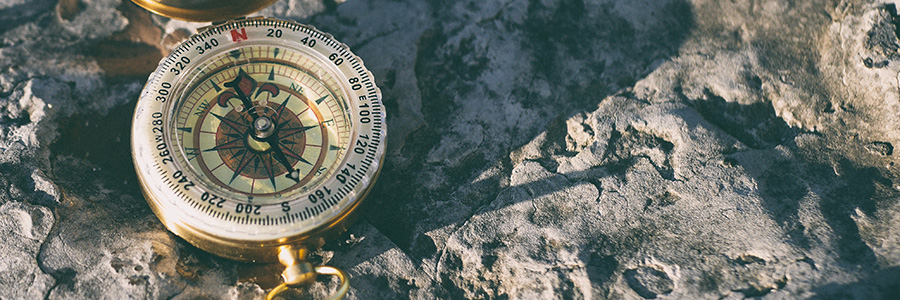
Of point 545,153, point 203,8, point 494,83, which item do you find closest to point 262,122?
point 203,8

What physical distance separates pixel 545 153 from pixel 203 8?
1.74m

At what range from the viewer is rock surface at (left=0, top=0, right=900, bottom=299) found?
2510 millimetres

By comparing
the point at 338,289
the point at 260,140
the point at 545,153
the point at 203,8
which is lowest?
the point at 338,289

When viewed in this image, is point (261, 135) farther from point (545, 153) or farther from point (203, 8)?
point (545, 153)

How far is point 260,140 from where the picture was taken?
8.80 feet

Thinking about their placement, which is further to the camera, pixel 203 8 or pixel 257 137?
pixel 203 8

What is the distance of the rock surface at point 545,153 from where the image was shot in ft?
8.23

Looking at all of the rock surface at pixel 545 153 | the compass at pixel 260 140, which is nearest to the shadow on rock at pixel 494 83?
the rock surface at pixel 545 153

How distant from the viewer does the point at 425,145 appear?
9.68 feet

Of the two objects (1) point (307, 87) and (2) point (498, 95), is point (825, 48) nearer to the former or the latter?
(2) point (498, 95)

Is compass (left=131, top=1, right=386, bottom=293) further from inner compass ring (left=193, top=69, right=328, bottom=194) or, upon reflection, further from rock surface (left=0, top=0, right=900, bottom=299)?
rock surface (left=0, top=0, right=900, bottom=299)

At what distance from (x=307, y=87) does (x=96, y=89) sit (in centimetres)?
110

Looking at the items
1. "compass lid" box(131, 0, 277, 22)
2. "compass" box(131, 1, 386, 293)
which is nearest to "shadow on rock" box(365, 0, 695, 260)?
"compass" box(131, 1, 386, 293)

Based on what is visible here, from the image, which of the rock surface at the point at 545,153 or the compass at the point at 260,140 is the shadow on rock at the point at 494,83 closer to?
the rock surface at the point at 545,153
